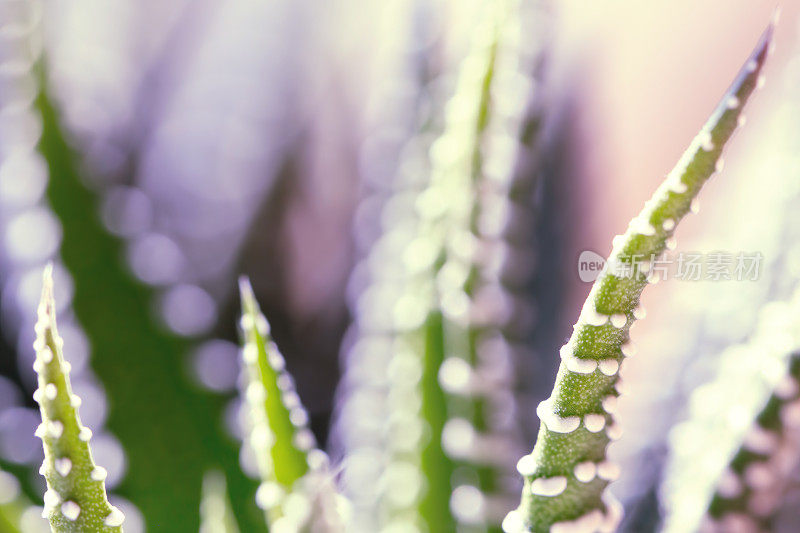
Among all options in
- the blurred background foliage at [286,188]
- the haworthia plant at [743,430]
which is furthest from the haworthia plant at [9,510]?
the haworthia plant at [743,430]

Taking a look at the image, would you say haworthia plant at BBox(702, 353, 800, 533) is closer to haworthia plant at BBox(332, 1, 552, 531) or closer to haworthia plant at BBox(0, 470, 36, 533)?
haworthia plant at BBox(332, 1, 552, 531)

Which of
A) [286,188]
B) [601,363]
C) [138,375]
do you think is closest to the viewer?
[601,363]

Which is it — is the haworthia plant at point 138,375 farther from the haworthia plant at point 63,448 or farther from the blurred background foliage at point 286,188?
the haworthia plant at point 63,448

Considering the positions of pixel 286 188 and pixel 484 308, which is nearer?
pixel 484 308

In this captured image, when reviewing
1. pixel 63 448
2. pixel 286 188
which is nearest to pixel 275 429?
pixel 63 448

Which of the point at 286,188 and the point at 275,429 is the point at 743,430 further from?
the point at 286,188

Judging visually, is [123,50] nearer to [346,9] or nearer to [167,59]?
[167,59]

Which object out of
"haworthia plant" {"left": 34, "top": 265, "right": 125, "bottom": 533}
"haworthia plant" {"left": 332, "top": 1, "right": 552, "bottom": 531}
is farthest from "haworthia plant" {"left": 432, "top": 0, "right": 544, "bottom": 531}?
"haworthia plant" {"left": 34, "top": 265, "right": 125, "bottom": 533}
